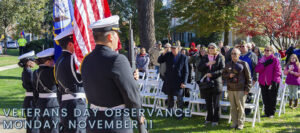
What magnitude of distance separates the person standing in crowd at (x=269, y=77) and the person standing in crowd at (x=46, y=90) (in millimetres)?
5244

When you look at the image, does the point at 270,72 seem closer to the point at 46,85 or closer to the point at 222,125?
the point at 222,125

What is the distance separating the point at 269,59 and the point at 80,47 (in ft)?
17.5

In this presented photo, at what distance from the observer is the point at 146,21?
13.7 metres

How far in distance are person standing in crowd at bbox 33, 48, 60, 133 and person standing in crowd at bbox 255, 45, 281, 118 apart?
206 inches

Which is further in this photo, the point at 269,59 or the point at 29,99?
the point at 269,59

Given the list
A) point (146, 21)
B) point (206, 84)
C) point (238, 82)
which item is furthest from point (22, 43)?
point (238, 82)

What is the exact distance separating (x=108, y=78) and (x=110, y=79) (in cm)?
2

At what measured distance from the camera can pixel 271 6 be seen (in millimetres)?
19266

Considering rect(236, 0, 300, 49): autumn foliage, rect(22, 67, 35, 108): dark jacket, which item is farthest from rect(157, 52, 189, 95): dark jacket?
rect(236, 0, 300, 49): autumn foliage

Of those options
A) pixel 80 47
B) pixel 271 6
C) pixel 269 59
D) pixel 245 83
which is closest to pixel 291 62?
pixel 269 59

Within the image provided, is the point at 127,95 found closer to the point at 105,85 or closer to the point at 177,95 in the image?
the point at 105,85

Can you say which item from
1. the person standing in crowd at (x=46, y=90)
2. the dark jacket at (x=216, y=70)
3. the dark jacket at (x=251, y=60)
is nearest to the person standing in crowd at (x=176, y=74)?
the dark jacket at (x=216, y=70)

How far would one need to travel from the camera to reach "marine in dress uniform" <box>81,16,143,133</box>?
2920mm

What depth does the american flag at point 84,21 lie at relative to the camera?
4352 millimetres
